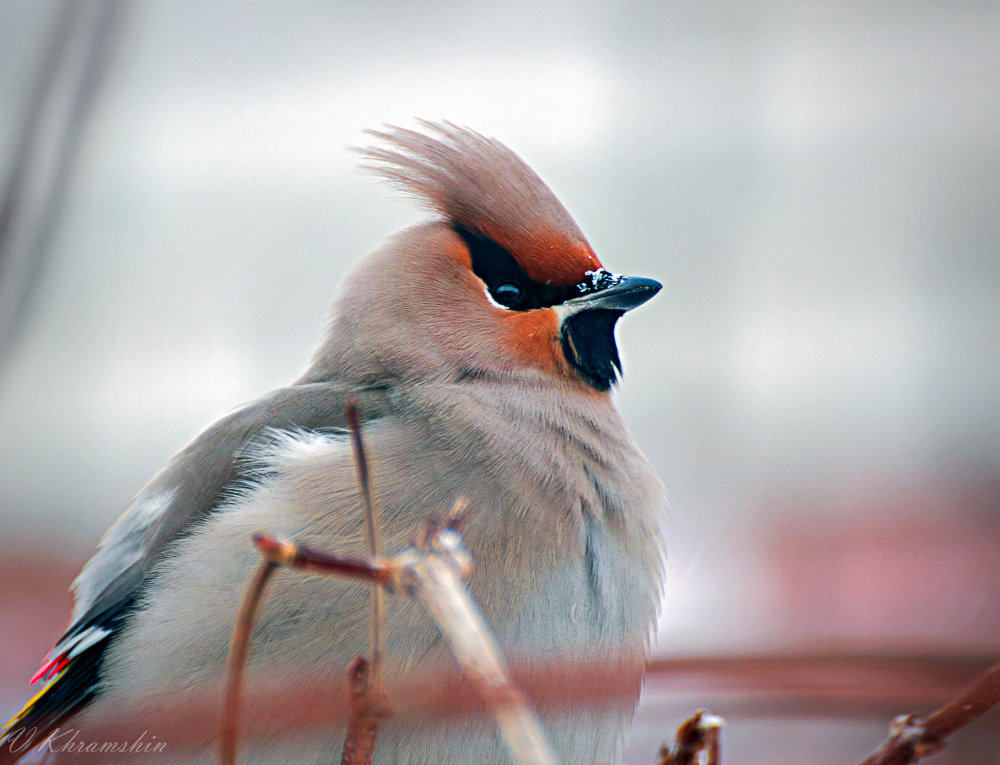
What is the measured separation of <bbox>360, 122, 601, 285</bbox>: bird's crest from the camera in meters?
1.41

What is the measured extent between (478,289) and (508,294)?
50 millimetres

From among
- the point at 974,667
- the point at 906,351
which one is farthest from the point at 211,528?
the point at 906,351

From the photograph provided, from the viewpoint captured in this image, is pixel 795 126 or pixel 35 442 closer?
pixel 35 442

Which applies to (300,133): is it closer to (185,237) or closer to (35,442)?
(185,237)

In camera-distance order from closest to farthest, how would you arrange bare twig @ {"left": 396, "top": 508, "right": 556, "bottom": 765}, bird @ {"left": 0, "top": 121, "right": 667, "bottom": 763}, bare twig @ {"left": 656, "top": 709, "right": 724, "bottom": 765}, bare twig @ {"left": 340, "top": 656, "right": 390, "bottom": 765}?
1. bare twig @ {"left": 396, "top": 508, "right": 556, "bottom": 765}
2. bare twig @ {"left": 340, "top": 656, "right": 390, "bottom": 765}
3. bare twig @ {"left": 656, "top": 709, "right": 724, "bottom": 765}
4. bird @ {"left": 0, "top": 121, "right": 667, "bottom": 763}

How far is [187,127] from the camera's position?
1983 mm

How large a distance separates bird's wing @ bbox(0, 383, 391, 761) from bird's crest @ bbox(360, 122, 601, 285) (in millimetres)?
321

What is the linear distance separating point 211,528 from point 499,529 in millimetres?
392

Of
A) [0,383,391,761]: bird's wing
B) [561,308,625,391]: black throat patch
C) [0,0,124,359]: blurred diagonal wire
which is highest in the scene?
[0,0,124,359]: blurred diagonal wire

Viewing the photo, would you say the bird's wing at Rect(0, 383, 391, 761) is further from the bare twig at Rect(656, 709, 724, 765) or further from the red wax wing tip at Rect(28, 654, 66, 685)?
the bare twig at Rect(656, 709, 724, 765)

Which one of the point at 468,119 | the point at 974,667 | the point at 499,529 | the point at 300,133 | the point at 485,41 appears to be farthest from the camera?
the point at 485,41

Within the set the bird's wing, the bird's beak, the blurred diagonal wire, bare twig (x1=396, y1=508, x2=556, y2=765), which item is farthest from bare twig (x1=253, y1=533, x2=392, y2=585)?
the bird's beak

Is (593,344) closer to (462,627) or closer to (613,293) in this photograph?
(613,293)

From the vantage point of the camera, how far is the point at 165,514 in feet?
4.36
